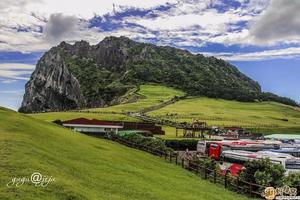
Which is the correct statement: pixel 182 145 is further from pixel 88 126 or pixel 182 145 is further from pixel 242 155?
pixel 242 155

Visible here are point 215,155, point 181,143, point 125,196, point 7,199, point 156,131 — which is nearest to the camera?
point 7,199

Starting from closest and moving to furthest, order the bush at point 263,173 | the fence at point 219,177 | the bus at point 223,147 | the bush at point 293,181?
→ the bush at point 293,181
the bush at point 263,173
the fence at point 219,177
the bus at point 223,147

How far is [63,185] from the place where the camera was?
80.7 feet

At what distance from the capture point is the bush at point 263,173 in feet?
127

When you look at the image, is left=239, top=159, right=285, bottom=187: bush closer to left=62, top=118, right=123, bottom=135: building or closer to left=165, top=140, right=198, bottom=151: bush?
left=165, top=140, right=198, bottom=151: bush

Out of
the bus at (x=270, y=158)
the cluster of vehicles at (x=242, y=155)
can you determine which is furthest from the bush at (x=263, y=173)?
the cluster of vehicles at (x=242, y=155)

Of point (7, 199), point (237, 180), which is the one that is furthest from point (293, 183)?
point (7, 199)

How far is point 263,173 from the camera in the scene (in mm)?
39062

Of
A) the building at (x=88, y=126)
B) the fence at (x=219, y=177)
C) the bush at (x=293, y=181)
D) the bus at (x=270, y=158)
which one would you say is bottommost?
the fence at (x=219, y=177)

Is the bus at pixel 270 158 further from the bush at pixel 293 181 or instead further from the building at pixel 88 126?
the building at pixel 88 126

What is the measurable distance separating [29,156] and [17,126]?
53.7ft

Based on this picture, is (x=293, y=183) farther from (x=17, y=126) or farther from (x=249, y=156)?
(x=17, y=126)

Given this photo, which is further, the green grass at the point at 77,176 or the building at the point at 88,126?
the building at the point at 88,126

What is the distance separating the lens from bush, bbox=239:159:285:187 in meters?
38.7
